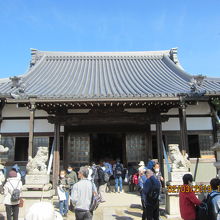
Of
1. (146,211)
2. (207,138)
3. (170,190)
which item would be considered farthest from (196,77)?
(146,211)

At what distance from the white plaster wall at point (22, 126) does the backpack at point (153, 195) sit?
7.02 meters

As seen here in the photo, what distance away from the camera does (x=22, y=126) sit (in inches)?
456

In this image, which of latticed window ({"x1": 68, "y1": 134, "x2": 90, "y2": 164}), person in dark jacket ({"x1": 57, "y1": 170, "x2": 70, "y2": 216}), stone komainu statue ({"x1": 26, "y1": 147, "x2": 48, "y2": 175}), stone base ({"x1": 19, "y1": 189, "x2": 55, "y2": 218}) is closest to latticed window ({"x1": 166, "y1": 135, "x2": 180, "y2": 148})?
latticed window ({"x1": 68, "y1": 134, "x2": 90, "y2": 164})

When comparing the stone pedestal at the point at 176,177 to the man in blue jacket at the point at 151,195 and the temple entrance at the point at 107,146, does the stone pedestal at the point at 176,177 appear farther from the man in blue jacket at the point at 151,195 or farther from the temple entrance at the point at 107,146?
the temple entrance at the point at 107,146

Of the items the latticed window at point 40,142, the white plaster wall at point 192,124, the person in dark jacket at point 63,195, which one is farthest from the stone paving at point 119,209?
the white plaster wall at point 192,124

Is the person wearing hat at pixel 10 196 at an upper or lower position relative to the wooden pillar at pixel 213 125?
lower

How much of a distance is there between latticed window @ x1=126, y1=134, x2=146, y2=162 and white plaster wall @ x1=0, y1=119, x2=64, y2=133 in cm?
384

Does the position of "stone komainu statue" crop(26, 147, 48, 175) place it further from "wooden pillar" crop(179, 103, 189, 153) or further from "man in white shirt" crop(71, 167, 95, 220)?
"wooden pillar" crop(179, 103, 189, 153)

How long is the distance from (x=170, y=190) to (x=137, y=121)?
15.3 feet

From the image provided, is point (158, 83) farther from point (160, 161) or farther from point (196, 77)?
point (160, 161)

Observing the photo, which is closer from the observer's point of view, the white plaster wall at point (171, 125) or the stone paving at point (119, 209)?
the stone paving at point (119, 209)

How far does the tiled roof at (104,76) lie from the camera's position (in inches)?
420

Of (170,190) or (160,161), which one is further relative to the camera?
(160,161)

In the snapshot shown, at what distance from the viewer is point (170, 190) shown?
7340 mm
